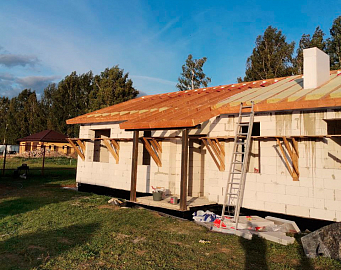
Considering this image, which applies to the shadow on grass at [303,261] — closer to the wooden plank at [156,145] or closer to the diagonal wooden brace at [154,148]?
the diagonal wooden brace at [154,148]

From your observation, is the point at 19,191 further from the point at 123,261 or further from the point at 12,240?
the point at 123,261

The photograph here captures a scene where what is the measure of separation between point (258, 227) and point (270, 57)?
2484 centimetres

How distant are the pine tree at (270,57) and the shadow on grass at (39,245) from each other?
83.1ft

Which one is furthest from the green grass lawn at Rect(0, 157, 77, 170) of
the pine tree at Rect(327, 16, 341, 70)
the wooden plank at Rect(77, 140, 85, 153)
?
the pine tree at Rect(327, 16, 341, 70)

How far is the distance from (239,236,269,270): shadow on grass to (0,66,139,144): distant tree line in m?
30.2

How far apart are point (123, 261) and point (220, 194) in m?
4.46

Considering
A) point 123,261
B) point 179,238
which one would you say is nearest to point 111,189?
point 179,238

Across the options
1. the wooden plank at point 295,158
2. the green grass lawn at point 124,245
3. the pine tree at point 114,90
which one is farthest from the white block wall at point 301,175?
the pine tree at point 114,90

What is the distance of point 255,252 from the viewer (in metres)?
5.39

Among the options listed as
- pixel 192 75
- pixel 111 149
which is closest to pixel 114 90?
pixel 192 75

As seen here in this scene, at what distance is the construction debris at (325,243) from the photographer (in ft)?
16.4

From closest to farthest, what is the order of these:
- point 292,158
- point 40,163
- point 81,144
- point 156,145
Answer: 1. point 292,158
2. point 156,145
3. point 81,144
4. point 40,163

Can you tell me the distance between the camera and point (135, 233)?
652 centimetres

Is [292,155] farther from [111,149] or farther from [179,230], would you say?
[111,149]
